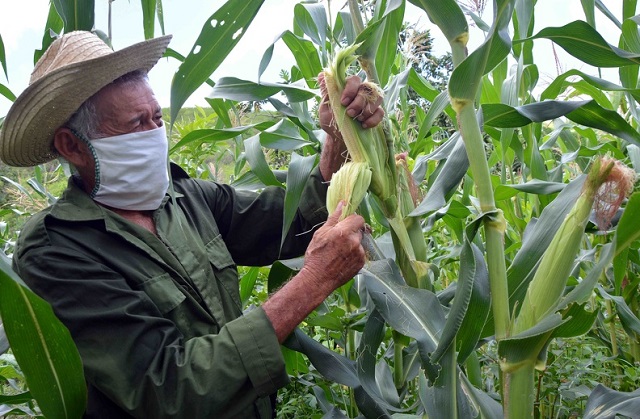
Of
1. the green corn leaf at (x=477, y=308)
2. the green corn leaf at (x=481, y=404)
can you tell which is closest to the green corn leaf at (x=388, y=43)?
the green corn leaf at (x=477, y=308)

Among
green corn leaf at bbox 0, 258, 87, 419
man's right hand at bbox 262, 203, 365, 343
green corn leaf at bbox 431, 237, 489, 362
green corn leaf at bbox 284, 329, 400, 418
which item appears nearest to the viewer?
green corn leaf at bbox 0, 258, 87, 419

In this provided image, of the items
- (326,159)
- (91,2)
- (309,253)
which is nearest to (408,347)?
(309,253)

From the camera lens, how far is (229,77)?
177cm

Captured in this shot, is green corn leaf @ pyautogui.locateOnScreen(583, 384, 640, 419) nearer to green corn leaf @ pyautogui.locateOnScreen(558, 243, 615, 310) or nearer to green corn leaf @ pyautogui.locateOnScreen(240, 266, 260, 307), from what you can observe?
green corn leaf @ pyautogui.locateOnScreen(558, 243, 615, 310)

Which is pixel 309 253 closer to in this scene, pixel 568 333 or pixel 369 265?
pixel 369 265

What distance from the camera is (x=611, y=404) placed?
1521mm

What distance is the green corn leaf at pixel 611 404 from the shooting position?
147 centimetres

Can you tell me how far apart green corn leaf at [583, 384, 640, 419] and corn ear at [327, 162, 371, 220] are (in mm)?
768

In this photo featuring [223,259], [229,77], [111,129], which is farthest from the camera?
[223,259]

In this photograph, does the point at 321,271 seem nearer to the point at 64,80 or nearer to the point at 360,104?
the point at 360,104

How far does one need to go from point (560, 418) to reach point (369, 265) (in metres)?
1.29

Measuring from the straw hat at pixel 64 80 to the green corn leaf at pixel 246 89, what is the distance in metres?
0.28

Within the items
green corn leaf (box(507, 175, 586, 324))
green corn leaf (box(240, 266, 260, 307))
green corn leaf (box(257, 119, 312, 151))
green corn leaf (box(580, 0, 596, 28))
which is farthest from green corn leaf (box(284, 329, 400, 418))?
green corn leaf (box(580, 0, 596, 28))

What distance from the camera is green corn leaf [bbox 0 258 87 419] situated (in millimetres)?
1182
